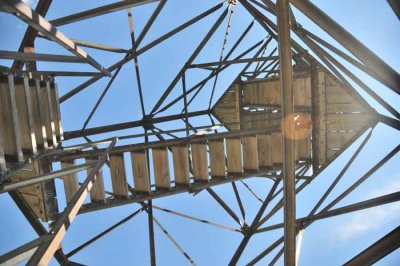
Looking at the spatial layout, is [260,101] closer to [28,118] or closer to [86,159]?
[86,159]

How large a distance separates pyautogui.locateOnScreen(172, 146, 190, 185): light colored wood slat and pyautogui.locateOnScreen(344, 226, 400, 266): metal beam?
241 inches

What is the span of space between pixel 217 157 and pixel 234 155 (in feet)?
1.65

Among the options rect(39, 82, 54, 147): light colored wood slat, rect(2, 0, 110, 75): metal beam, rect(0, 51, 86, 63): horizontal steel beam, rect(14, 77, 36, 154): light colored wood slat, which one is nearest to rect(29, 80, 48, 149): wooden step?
rect(39, 82, 54, 147): light colored wood slat

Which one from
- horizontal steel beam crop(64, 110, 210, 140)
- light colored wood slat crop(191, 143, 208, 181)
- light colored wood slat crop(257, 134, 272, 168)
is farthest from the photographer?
horizontal steel beam crop(64, 110, 210, 140)

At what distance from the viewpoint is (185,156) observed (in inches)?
403

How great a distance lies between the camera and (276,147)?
10.8 metres

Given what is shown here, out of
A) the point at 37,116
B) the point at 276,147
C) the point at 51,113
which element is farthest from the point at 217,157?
the point at 37,116

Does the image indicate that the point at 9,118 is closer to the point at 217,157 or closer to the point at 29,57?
the point at 29,57

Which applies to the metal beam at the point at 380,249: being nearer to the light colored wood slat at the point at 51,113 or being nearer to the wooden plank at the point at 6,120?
the wooden plank at the point at 6,120

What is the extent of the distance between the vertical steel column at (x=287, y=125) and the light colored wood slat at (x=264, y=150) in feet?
18.8

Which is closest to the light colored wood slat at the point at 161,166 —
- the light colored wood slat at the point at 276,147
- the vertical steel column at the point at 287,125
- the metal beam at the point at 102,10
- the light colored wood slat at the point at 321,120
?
the light colored wood slat at the point at 276,147

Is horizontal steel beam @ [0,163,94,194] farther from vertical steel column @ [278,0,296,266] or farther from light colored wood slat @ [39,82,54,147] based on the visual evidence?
vertical steel column @ [278,0,296,266]

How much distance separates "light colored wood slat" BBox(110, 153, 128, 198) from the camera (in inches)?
388

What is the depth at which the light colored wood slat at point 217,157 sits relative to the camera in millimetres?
10398
